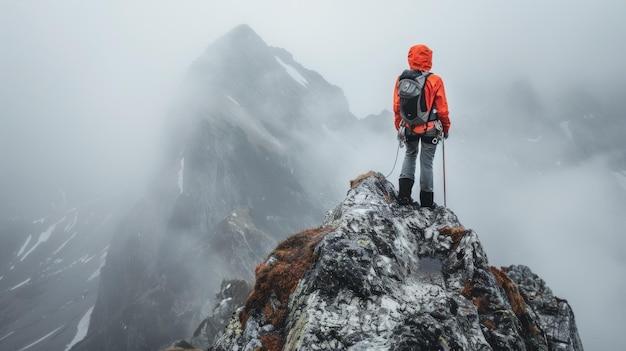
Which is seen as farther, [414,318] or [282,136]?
[282,136]

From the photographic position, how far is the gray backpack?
35.7ft

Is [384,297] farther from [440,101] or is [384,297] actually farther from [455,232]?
[440,101]

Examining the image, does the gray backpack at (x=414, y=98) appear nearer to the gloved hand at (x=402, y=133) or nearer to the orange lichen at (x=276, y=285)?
the gloved hand at (x=402, y=133)

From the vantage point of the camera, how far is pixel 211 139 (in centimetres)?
13950

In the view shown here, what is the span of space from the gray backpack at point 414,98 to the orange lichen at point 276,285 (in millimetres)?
5015

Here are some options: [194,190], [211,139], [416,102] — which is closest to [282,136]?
[211,139]

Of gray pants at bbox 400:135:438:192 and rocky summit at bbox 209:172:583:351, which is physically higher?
gray pants at bbox 400:135:438:192

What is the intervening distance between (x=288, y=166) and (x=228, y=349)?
148489 millimetres

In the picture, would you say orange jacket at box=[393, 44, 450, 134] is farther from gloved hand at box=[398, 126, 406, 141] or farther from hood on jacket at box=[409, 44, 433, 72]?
gloved hand at box=[398, 126, 406, 141]

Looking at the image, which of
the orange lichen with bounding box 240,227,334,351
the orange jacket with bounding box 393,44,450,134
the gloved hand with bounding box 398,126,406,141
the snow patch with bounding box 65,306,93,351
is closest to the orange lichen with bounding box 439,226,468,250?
the orange jacket with bounding box 393,44,450,134

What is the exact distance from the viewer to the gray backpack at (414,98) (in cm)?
1089

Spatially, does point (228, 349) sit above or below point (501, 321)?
below

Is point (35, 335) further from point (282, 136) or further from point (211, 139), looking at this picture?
point (282, 136)

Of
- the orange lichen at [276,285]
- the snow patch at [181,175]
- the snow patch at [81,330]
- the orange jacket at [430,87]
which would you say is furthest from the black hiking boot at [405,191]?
the snow patch at [81,330]
